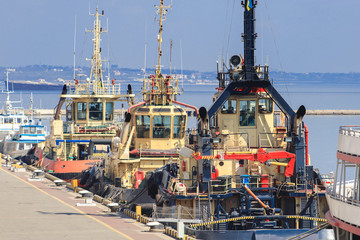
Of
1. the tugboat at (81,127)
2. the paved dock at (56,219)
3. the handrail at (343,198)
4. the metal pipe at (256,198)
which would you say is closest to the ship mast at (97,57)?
the tugboat at (81,127)

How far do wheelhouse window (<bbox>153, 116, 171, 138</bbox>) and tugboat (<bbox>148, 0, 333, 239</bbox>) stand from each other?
25.9 feet

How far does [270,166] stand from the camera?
38.3 meters

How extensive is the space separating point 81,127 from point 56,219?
75.9 feet

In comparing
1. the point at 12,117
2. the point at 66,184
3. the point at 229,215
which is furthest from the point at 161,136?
the point at 12,117

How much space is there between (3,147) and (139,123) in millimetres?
39100

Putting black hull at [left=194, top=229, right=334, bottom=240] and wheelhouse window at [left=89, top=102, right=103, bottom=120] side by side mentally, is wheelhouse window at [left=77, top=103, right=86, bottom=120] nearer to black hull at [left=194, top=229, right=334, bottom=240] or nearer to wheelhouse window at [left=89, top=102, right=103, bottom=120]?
wheelhouse window at [left=89, top=102, right=103, bottom=120]

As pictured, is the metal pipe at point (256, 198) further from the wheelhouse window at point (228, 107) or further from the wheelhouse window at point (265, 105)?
the wheelhouse window at point (265, 105)

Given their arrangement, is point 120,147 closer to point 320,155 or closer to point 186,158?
point 186,158

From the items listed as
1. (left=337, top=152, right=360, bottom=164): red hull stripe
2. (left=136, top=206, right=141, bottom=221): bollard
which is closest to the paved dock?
(left=136, top=206, right=141, bottom=221): bollard

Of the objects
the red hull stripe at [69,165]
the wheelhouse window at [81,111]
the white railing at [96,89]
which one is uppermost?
the white railing at [96,89]

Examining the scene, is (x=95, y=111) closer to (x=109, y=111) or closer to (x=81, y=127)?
(x=109, y=111)

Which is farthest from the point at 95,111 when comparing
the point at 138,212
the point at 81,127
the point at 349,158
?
→ the point at 349,158

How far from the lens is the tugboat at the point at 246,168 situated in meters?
34.8

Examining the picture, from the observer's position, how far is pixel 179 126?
49.4m
